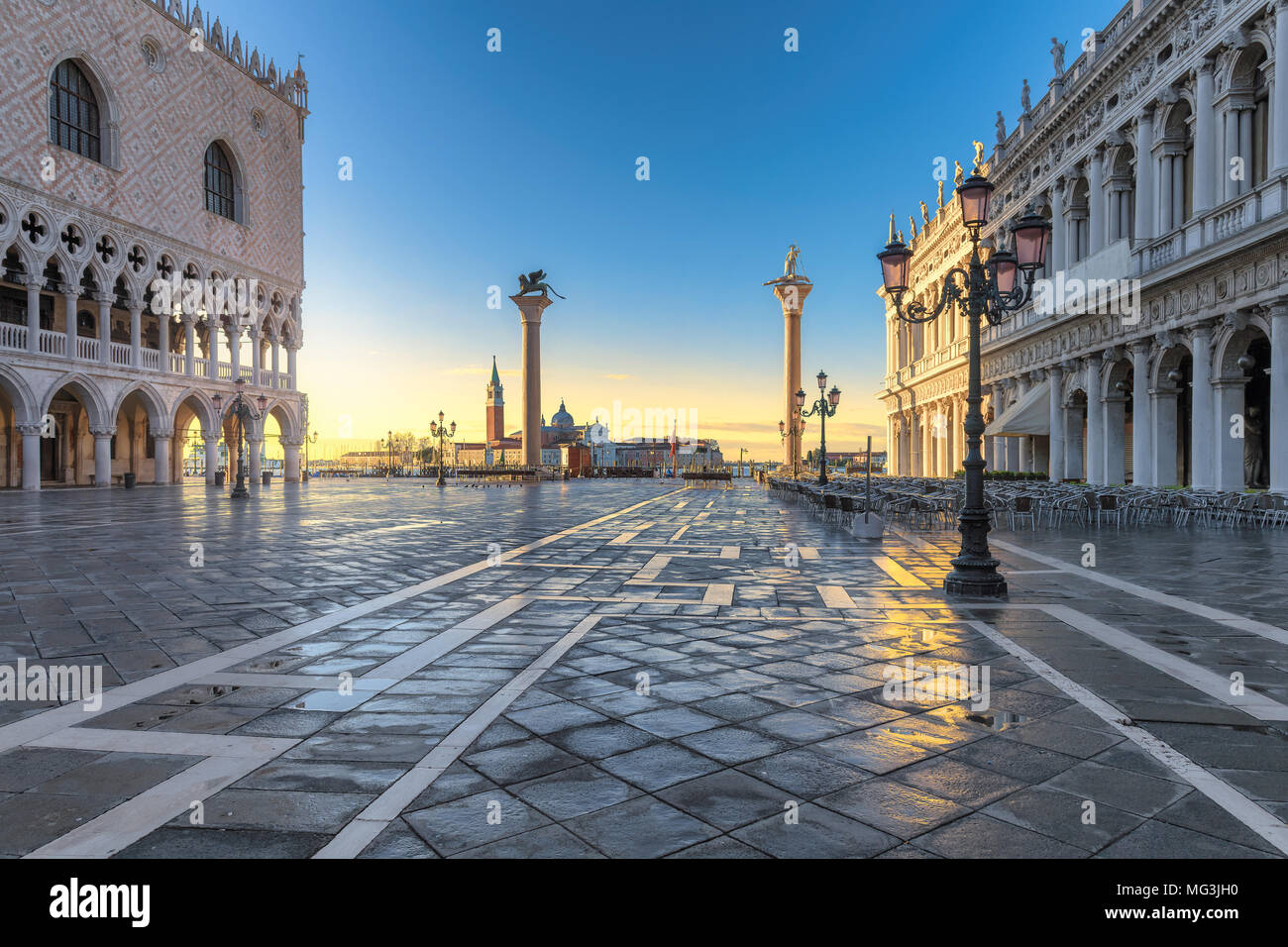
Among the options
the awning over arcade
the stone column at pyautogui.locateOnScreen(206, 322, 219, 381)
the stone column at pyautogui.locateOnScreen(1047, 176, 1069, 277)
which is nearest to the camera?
the awning over arcade

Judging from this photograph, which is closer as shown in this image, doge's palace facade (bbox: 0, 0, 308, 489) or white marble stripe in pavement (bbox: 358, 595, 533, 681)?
white marble stripe in pavement (bbox: 358, 595, 533, 681)

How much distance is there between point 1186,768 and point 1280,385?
1551cm

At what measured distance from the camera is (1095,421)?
21.7 m

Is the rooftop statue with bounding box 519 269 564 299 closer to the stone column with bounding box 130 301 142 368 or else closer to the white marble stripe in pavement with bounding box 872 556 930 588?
the stone column with bounding box 130 301 142 368

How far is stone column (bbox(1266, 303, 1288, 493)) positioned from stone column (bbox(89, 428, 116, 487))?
36.1 m

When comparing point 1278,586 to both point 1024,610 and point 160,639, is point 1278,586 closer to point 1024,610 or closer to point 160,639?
point 1024,610

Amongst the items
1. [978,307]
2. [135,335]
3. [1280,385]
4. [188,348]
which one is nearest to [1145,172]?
[1280,385]

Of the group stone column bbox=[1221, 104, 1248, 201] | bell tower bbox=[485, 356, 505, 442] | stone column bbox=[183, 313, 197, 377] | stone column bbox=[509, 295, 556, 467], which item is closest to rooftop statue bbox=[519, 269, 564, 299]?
stone column bbox=[509, 295, 556, 467]

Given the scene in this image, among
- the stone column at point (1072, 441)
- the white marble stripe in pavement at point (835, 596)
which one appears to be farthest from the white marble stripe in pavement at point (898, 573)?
the stone column at point (1072, 441)

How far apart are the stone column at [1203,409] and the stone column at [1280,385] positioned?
1.69 meters

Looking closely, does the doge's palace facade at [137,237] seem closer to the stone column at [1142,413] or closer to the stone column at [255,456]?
the stone column at [255,456]

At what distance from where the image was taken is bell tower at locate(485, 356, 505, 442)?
129 m

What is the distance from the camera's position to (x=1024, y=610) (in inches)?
253

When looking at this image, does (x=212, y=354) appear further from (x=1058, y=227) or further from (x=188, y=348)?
(x=1058, y=227)
